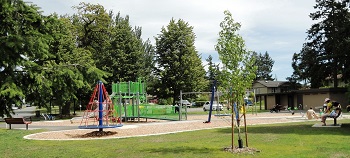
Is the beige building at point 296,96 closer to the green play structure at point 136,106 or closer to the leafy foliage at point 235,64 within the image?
the green play structure at point 136,106

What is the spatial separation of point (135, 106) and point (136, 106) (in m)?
0.28

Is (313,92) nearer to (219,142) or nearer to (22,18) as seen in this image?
(219,142)

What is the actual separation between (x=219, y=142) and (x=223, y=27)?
4426 mm

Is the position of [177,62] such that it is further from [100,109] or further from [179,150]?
[179,150]

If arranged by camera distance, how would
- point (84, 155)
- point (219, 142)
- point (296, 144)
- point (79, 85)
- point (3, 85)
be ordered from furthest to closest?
point (219, 142) → point (296, 144) → point (84, 155) → point (79, 85) → point (3, 85)

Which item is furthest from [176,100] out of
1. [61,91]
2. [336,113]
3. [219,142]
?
[61,91]

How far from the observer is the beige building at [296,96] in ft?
156

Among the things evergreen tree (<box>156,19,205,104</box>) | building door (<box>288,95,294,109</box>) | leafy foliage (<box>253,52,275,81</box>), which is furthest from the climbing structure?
leafy foliage (<box>253,52,275,81</box>)

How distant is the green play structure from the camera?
106 feet

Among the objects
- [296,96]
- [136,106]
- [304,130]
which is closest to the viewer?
[304,130]

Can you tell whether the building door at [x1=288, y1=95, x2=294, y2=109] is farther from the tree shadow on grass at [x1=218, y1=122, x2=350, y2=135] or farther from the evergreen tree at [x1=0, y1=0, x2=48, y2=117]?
the evergreen tree at [x1=0, y1=0, x2=48, y2=117]

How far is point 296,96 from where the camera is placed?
55344 millimetres

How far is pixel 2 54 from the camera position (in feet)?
22.2

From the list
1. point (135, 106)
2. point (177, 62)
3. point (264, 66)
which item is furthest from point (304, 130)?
point (264, 66)
